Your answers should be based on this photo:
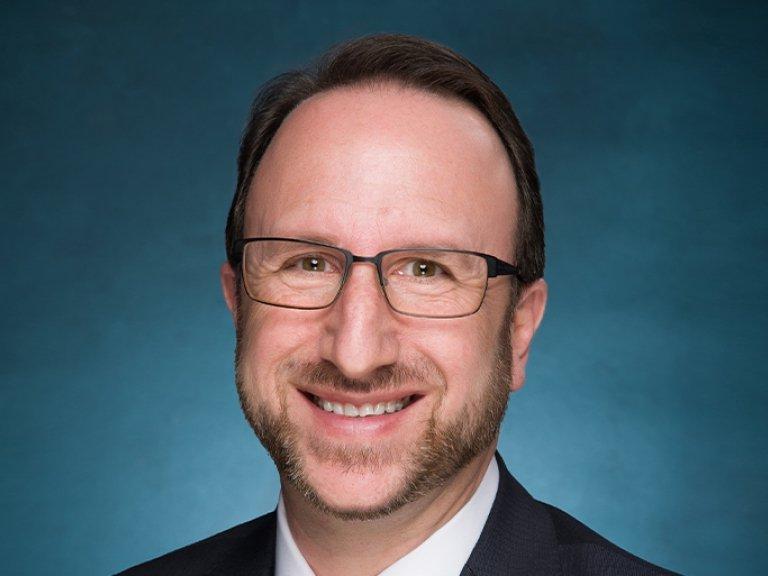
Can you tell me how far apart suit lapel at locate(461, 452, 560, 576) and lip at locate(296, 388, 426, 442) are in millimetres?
336

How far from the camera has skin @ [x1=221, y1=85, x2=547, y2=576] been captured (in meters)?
2.26

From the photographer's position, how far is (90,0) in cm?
512

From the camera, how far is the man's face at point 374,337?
2.26m

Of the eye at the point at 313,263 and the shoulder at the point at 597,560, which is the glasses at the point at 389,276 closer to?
the eye at the point at 313,263

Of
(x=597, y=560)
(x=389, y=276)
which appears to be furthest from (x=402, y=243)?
(x=597, y=560)

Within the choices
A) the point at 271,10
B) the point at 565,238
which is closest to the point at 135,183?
the point at 271,10

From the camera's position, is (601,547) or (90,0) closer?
(601,547)

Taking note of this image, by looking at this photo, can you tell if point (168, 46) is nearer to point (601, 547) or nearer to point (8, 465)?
point (8, 465)

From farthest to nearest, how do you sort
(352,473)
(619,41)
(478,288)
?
1. (619,41)
2. (478,288)
3. (352,473)

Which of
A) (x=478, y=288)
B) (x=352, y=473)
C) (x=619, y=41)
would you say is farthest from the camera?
(x=619, y=41)

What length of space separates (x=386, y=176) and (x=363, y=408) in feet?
1.64

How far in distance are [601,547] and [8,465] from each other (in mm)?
3331

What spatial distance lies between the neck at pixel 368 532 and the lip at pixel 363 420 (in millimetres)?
163

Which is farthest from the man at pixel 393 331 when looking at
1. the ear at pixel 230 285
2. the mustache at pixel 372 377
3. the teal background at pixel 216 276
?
the teal background at pixel 216 276
